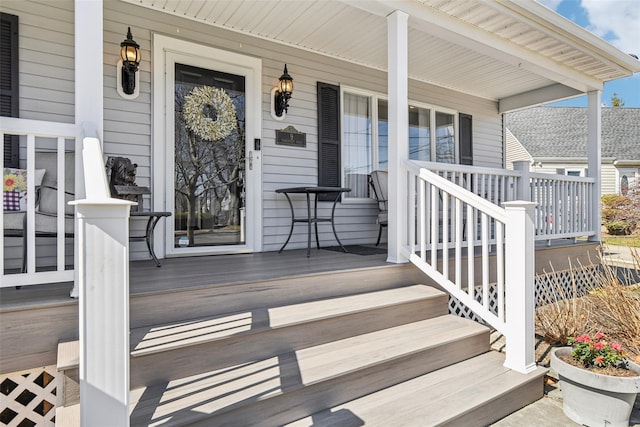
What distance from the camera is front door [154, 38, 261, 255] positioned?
380 centimetres

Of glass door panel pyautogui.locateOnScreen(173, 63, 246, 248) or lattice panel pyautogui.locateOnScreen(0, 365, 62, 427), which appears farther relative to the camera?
glass door panel pyautogui.locateOnScreen(173, 63, 246, 248)

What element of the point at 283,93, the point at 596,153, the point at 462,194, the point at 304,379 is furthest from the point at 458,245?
the point at 596,153

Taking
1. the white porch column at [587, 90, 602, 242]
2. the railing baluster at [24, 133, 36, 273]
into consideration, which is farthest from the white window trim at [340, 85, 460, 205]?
the railing baluster at [24, 133, 36, 273]

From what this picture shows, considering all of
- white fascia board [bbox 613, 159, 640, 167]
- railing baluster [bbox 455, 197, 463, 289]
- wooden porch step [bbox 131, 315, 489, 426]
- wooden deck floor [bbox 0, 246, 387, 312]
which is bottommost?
wooden porch step [bbox 131, 315, 489, 426]

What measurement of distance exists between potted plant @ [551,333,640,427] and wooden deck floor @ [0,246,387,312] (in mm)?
1489

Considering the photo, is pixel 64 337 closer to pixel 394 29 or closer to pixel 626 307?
pixel 394 29

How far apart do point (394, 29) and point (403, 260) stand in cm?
206

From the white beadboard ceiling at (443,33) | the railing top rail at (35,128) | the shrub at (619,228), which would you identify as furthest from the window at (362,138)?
the shrub at (619,228)

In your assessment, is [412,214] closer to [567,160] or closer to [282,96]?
[282,96]

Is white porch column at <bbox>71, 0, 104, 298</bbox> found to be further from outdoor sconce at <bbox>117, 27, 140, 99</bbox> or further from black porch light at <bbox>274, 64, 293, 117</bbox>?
black porch light at <bbox>274, 64, 293, 117</bbox>

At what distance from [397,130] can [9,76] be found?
328 cm

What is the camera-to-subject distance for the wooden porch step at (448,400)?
5.95 feet

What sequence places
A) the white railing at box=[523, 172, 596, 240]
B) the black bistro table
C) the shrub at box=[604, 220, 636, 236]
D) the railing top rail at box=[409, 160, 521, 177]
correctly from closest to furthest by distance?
the railing top rail at box=[409, 160, 521, 177], the black bistro table, the white railing at box=[523, 172, 596, 240], the shrub at box=[604, 220, 636, 236]

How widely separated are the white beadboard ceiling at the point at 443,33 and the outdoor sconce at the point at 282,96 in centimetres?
51
